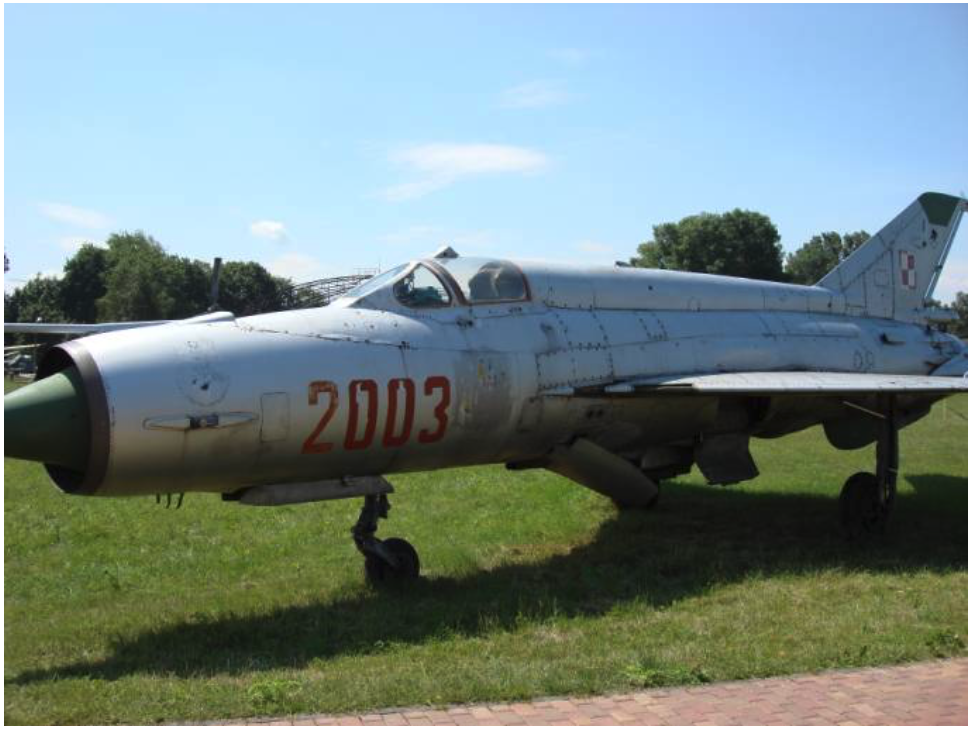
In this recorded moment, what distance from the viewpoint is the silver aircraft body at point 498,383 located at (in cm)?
705

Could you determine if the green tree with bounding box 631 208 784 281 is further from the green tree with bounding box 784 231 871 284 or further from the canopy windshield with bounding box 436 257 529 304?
the canopy windshield with bounding box 436 257 529 304

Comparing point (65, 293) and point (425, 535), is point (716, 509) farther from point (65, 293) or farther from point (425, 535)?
point (65, 293)

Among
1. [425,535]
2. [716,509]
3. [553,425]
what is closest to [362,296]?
[553,425]

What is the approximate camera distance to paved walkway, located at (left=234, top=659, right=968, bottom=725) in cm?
525

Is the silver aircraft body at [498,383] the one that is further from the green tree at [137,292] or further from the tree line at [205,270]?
the green tree at [137,292]

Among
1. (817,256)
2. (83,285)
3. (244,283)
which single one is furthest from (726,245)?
(83,285)

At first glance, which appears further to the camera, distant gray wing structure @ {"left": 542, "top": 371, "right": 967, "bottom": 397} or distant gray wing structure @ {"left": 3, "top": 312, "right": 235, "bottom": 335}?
distant gray wing structure @ {"left": 542, "top": 371, "right": 967, "bottom": 397}

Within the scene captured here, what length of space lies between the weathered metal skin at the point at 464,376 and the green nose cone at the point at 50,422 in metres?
0.13

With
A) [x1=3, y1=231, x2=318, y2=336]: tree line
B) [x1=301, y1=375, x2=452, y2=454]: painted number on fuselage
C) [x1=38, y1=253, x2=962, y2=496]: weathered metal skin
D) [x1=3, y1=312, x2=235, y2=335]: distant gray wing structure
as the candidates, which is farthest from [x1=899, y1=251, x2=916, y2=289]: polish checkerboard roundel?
[x1=3, y1=231, x2=318, y2=336]: tree line

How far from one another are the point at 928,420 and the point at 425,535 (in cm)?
1915

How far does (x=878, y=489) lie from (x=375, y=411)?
20.3ft

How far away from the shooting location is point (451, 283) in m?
9.16

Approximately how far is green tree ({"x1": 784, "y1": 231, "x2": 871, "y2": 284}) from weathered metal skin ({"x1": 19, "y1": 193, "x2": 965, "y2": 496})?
79109mm

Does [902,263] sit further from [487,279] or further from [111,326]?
[111,326]
